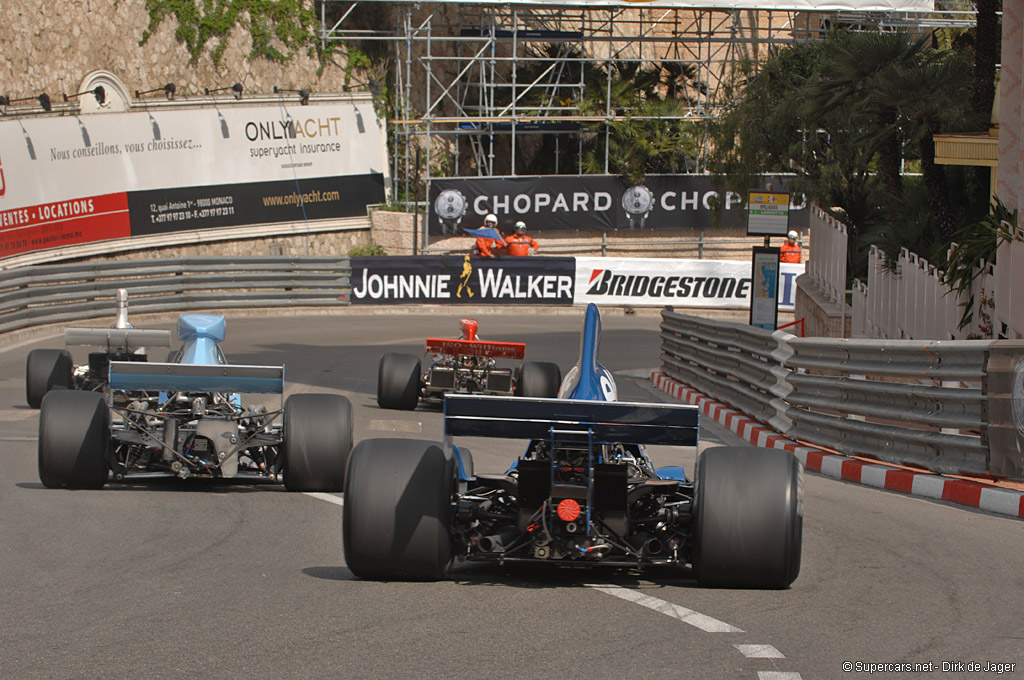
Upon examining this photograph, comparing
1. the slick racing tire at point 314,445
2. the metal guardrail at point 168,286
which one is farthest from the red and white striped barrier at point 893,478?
the metal guardrail at point 168,286

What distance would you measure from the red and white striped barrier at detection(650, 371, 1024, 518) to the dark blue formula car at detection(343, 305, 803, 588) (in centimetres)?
111

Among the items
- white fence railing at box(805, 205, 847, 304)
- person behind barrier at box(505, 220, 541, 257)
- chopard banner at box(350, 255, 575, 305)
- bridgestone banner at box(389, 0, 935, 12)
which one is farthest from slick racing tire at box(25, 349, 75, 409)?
bridgestone banner at box(389, 0, 935, 12)

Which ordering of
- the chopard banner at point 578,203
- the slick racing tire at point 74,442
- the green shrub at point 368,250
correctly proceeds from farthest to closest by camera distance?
1. the green shrub at point 368,250
2. the chopard banner at point 578,203
3. the slick racing tire at point 74,442

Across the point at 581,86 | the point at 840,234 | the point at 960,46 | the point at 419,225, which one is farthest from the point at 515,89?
the point at 840,234

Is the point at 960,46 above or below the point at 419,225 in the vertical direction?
above

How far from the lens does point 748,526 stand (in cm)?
645

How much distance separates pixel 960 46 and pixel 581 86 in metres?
11.1

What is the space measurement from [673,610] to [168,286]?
23133mm

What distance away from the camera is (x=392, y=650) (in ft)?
17.8

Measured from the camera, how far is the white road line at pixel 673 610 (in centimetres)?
583

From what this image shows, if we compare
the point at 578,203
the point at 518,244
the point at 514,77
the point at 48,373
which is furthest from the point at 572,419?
the point at 578,203

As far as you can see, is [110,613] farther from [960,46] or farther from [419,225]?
[419,225]

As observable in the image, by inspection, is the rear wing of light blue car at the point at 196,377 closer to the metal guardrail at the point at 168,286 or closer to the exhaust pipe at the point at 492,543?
the exhaust pipe at the point at 492,543

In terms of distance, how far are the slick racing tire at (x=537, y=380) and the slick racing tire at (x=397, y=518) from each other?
8.41 meters
